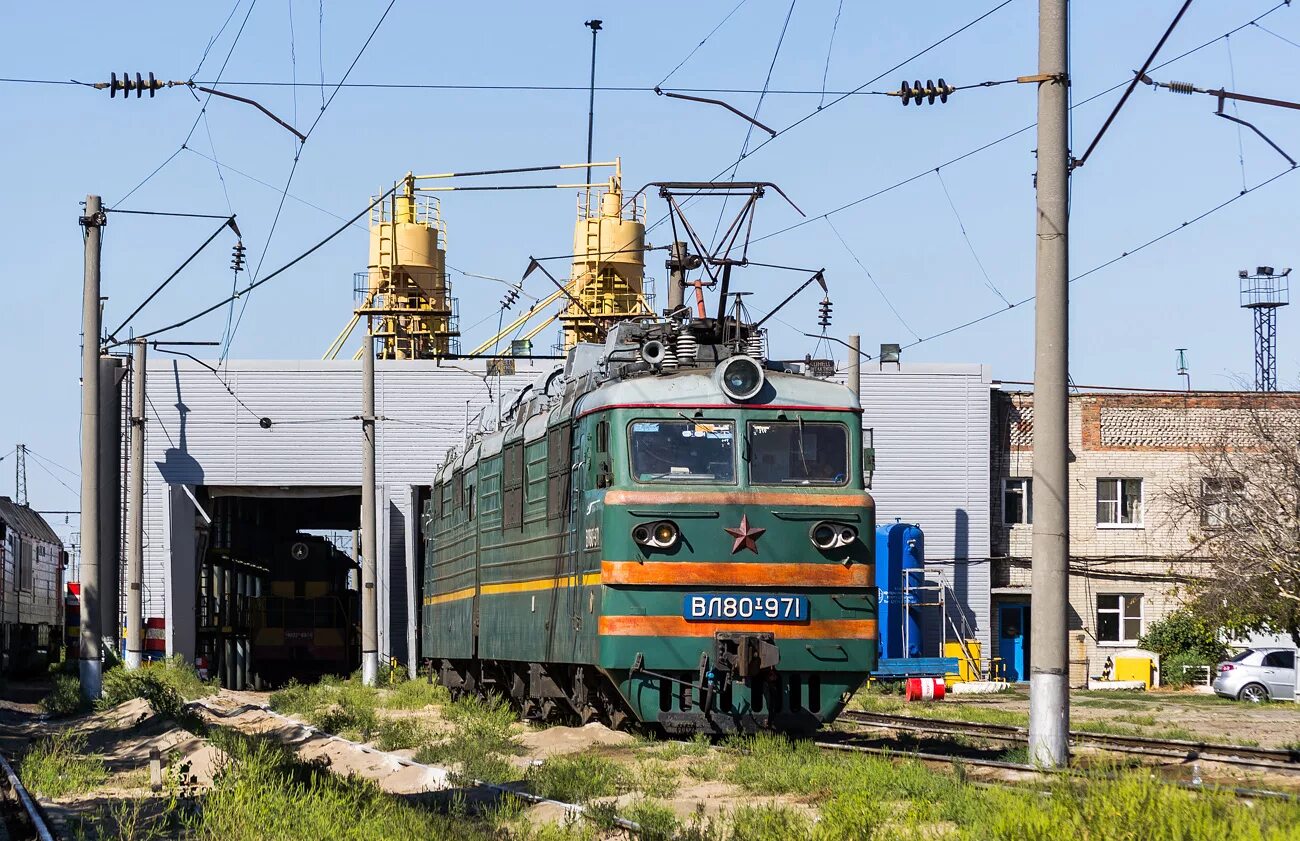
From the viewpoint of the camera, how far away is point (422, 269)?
48.5m

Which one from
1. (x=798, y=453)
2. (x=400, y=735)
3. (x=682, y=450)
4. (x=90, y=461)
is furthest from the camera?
(x=90, y=461)

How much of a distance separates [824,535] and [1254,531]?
15.4 metres

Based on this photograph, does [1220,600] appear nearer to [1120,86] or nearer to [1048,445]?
[1120,86]

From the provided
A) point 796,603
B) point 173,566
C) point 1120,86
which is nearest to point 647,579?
point 796,603

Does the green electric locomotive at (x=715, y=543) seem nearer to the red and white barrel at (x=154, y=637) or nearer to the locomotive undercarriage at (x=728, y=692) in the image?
the locomotive undercarriage at (x=728, y=692)

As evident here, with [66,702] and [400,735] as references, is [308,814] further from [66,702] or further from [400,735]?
[66,702]

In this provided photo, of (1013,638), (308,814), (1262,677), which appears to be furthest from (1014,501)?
(308,814)

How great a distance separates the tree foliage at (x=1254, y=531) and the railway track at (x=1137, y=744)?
779cm

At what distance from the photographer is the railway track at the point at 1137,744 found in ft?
49.0

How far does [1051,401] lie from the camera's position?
1371 cm

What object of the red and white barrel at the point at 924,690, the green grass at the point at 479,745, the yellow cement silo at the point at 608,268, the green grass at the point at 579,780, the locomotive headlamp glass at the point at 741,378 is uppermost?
the yellow cement silo at the point at 608,268

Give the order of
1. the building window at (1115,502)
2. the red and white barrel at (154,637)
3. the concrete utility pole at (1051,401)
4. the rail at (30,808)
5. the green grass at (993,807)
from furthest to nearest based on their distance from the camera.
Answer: the building window at (1115,502) → the red and white barrel at (154,637) → the concrete utility pole at (1051,401) → the rail at (30,808) → the green grass at (993,807)

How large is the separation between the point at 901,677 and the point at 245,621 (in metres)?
21.0

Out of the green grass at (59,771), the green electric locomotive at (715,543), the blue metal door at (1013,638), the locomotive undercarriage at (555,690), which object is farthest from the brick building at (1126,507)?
the green grass at (59,771)
